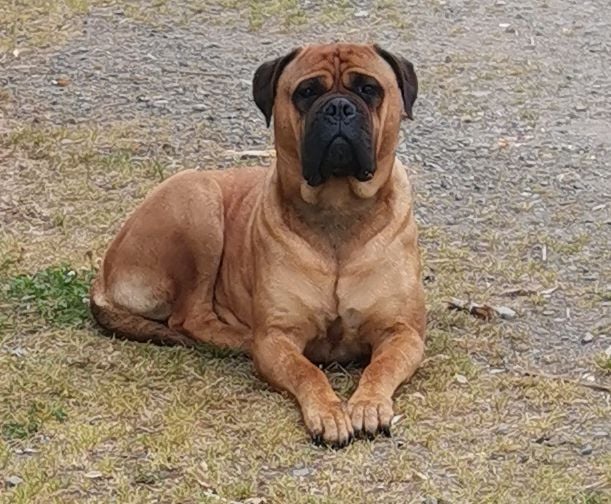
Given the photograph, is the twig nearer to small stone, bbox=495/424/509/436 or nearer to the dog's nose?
small stone, bbox=495/424/509/436

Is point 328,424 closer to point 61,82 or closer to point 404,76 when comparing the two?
point 404,76

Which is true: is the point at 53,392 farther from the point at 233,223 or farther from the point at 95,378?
the point at 233,223

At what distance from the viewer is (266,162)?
26.3ft

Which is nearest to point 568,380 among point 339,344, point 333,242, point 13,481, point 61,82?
point 339,344

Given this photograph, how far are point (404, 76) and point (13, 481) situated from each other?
2034mm

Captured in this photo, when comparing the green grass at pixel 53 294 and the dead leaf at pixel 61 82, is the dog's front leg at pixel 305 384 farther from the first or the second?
the dead leaf at pixel 61 82

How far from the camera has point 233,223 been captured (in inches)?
231

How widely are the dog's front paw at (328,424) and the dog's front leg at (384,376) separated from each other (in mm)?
40

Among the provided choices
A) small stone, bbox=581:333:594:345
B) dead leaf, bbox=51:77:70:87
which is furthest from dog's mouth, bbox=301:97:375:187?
dead leaf, bbox=51:77:70:87

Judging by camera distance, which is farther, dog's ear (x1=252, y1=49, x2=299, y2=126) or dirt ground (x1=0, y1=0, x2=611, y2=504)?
dog's ear (x1=252, y1=49, x2=299, y2=126)

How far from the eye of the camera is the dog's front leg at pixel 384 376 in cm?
478

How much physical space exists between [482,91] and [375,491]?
5.18 metres

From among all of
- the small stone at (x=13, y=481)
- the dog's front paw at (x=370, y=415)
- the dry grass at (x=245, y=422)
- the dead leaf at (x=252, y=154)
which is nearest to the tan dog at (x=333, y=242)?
the dog's front paw at (x=370, y=415)

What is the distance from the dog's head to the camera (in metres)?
5.04
